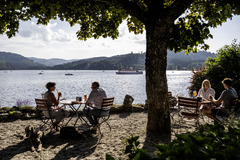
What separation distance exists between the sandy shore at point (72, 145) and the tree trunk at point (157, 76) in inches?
17.8

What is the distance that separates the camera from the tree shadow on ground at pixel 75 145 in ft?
15.2

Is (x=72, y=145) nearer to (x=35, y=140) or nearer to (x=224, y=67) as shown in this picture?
(x=35, y=140)

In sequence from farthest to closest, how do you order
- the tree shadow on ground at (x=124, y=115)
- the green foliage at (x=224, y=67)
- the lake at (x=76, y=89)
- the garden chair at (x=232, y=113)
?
the lake at (x=76, y=89) < the green foliage at (x=224, y=67) < the tree shadow on ground at (x=124, y=115) < the garden chair at (x=232, y=113)

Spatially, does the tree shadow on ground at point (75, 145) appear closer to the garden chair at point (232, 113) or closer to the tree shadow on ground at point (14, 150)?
the tree shadow on ground at point (14, 150)

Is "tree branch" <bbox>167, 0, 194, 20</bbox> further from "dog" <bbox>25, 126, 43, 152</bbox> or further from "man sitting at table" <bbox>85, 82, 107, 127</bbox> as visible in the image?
"dog" <bbox>25, 126, 43, 152</bbox>

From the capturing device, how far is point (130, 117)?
28.7ft

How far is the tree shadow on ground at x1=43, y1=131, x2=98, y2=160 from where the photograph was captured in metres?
4.63

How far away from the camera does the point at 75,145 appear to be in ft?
17.2

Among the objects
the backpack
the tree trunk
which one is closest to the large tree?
the tree trunk

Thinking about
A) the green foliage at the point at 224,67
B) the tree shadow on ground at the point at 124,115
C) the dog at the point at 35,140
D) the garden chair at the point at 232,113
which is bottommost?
the tree shadow on ground at the point at 124,115

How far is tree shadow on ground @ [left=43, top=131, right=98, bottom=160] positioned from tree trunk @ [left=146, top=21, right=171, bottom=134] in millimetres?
1781

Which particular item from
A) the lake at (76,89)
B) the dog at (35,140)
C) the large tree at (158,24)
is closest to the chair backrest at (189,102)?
the large tree at (158,24)

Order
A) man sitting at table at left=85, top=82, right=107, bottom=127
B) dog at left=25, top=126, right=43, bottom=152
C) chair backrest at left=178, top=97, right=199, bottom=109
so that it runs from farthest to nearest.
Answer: man sitting at table at left=85, top=82, right=107, bottom=127 → chair backrest at left=178, top=97, right=199, bottom=109 → dog at left=25, top=126, right=43, bottom=152

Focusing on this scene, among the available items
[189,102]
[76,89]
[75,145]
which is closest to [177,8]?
Result: [189,102]
